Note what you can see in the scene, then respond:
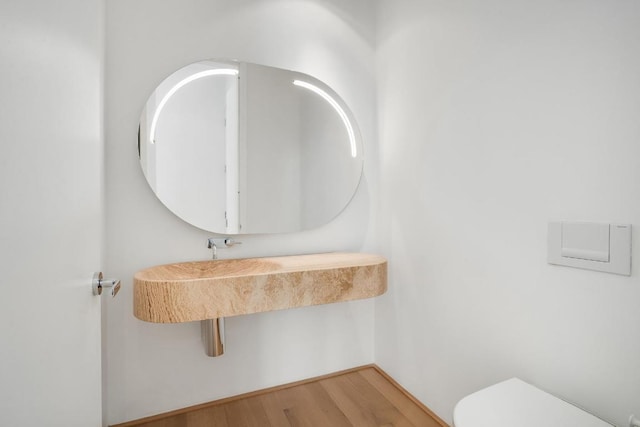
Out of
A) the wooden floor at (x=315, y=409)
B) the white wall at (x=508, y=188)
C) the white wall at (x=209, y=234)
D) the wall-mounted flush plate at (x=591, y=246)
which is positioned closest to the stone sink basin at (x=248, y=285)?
the white wall at (x=209, y=234)

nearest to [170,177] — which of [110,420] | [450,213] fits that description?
[110,420]

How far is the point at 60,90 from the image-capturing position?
2.09 feet

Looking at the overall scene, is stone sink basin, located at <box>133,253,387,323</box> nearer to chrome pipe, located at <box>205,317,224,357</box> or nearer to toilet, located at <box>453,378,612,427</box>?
chrome pipe, located at <box>205,317,224,357</box>

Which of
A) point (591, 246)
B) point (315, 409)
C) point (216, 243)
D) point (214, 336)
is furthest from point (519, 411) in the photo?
point (216, 243)

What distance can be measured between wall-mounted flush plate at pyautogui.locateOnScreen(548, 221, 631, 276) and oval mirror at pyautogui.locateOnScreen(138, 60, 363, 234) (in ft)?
3.87

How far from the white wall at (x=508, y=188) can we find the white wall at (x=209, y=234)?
0.79 feet

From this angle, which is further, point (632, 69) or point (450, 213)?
point (450, 213)

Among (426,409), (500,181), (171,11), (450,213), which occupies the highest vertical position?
(171,11)

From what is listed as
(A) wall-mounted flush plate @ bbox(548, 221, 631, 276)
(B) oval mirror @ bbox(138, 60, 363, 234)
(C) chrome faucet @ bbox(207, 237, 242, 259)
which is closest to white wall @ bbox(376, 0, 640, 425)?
(A) wall-mounted flush plate @ bbox(548, 221, 631, 276)

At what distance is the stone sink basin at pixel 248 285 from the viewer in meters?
1.31

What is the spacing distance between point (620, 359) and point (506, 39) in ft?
3.99

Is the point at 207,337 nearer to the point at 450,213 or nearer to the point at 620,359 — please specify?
the point at 450,213

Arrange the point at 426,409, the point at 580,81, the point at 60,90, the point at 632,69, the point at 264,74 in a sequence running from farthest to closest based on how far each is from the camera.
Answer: the point at 264,74 → the point at 426,409 → the point at 580,81 → the point at 632,69 → the point at 60,90

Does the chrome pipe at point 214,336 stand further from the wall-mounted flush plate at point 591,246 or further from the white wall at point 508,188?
the wall-mounted flush plate at point 591,246
